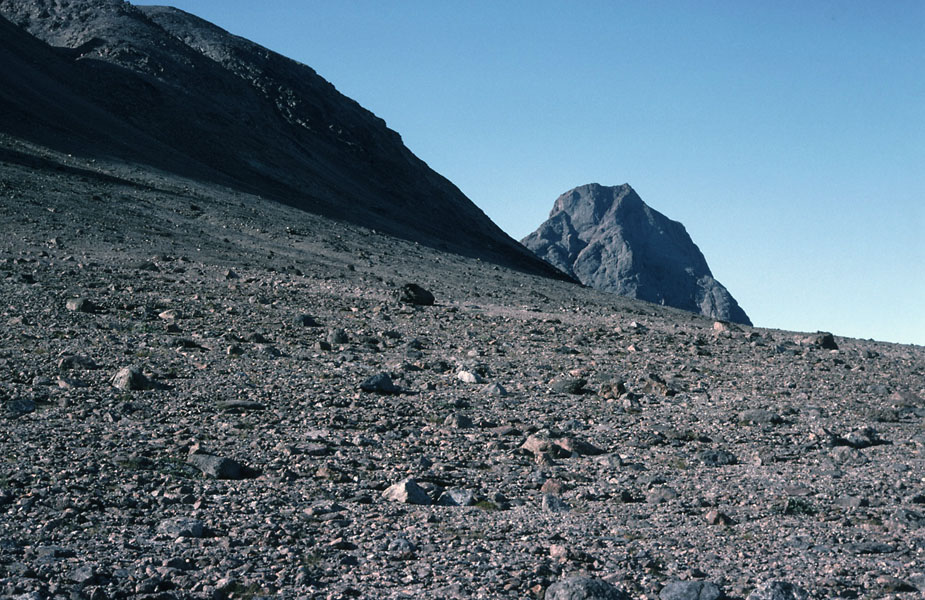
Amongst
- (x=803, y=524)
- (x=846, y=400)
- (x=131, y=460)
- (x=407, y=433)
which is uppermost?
(x=846, y=400)

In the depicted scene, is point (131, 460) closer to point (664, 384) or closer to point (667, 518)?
point (667, 518)

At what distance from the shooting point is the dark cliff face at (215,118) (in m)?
55.9

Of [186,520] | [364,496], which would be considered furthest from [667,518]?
[186,520]

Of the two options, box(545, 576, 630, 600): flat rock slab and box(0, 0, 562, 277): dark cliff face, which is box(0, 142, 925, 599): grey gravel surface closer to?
box(545, 576, 630, 600): flat rock slab

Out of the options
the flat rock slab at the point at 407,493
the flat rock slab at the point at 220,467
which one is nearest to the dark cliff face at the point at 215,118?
the flat rock slab at the point at 220,467

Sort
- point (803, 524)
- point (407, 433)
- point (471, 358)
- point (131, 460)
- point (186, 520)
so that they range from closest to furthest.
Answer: point (186, 520)
point (803, 524)
point (131, 460)
point (407, 433)
point (471, 358)

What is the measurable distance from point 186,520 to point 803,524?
5101 millimetres

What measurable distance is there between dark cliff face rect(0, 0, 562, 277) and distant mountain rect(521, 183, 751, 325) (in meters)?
80.2

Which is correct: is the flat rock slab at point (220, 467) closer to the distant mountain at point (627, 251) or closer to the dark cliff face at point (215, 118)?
the dark cliff face at point (215, 118)

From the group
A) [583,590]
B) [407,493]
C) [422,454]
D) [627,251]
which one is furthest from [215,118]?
[627,251]

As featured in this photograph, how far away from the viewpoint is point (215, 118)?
73.8 metres

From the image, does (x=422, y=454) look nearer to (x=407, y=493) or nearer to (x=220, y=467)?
(x=407, y=493)

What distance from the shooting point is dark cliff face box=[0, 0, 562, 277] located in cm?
5591

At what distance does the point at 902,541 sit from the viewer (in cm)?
704
